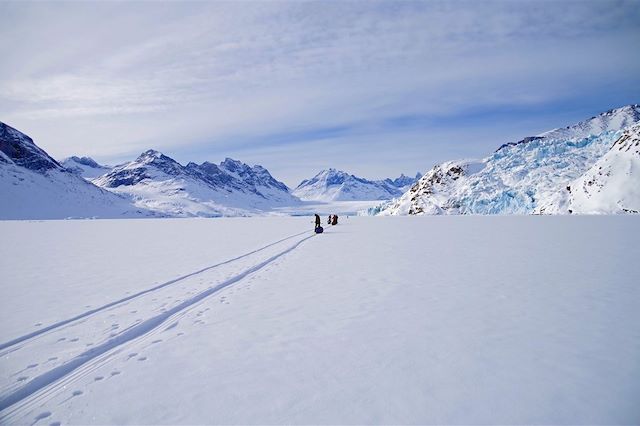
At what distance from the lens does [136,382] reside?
16.5 ft

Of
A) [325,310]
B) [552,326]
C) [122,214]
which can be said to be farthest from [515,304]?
[122,214]

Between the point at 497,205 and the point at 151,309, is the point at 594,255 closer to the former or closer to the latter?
the point at 151,309

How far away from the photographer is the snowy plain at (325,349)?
438cm

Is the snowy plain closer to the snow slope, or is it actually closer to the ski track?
the ski track

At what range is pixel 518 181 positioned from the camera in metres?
102

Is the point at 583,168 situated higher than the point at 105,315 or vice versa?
the point at 583,168

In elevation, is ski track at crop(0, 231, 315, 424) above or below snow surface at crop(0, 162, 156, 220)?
below

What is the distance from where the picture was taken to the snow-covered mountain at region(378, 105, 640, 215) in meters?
87.2

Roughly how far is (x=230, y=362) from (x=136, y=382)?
4.41ft

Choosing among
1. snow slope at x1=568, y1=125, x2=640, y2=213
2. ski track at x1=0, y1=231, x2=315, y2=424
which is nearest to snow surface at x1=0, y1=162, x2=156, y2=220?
ski track at x1=0, y1=231, x2=315, y2=424

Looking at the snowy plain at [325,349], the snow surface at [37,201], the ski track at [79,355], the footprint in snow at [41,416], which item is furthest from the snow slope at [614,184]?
the snow surface at [37,201]

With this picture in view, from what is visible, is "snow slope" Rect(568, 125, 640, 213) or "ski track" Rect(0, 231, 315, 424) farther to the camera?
"snow slope" Rect(568, 125, 640, 213)

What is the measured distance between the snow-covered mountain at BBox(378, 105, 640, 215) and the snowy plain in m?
75.2

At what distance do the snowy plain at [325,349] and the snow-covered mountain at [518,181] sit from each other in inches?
2961
